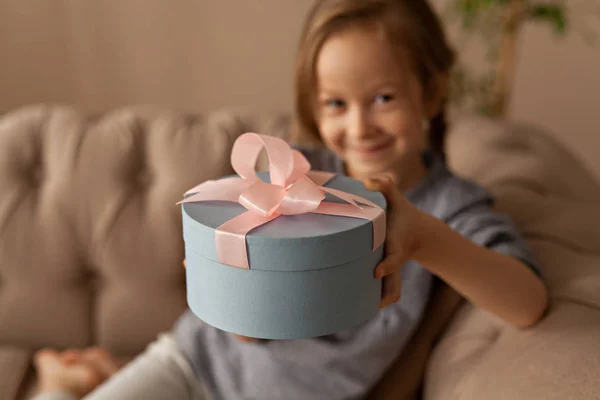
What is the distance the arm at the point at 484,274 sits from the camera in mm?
628

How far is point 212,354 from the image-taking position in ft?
2.98

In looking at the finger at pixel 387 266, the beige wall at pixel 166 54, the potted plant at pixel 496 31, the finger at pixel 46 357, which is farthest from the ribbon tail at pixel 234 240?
the beige wall at pixel 166 54

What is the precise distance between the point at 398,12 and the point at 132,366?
2.21 feet

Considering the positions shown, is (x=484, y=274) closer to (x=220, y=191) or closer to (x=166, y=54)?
(x=220, y=191)

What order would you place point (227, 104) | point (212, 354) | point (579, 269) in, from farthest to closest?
1. point (227, 104)
2. point (212, 354)
3. point (579, 269)

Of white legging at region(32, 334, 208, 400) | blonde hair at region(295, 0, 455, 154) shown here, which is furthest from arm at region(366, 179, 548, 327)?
white legging at region(32, 334, 208, 400)

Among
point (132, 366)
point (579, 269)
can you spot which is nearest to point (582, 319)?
point (579, 269)

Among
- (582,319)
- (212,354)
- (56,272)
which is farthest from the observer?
(56,272)

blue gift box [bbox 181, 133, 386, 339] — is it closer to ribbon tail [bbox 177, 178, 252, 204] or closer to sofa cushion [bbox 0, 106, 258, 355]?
ribbon tail [bbox 177, 178, 252, 204]

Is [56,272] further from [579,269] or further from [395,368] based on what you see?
[579,269]

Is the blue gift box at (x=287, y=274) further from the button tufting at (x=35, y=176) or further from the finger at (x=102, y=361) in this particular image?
the button tufting at (x=35, y=176)

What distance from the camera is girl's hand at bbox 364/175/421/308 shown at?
0.55 metres

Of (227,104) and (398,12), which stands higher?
(398,12)

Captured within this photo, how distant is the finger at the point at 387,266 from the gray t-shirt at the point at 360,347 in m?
0.25
